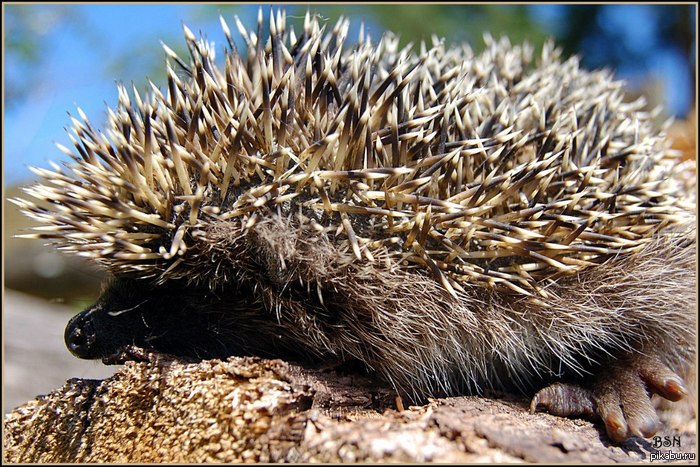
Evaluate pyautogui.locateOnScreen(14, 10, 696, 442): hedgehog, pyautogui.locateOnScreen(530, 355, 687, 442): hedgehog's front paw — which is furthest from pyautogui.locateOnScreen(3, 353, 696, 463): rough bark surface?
pyautogui.locateOnScreen(14, 10, 696, 442): hedgehog

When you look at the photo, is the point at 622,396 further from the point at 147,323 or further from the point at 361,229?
the point at 147,323

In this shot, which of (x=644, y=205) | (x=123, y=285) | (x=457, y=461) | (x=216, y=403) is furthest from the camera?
(x=644, y=205)

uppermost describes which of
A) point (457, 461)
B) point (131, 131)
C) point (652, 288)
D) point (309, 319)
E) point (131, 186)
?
point (131, 131)

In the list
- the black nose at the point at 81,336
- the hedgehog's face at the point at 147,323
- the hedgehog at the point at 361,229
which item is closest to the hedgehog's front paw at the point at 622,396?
the hedgehog at the point at 361,229

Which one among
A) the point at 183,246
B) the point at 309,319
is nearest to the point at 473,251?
the point at 309,319

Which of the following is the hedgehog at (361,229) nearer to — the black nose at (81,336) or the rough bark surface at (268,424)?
the black nose at (81,336)

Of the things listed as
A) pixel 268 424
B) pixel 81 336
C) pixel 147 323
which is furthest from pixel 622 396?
pixel 81 336

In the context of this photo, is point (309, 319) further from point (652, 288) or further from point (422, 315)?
point (652, 288)
